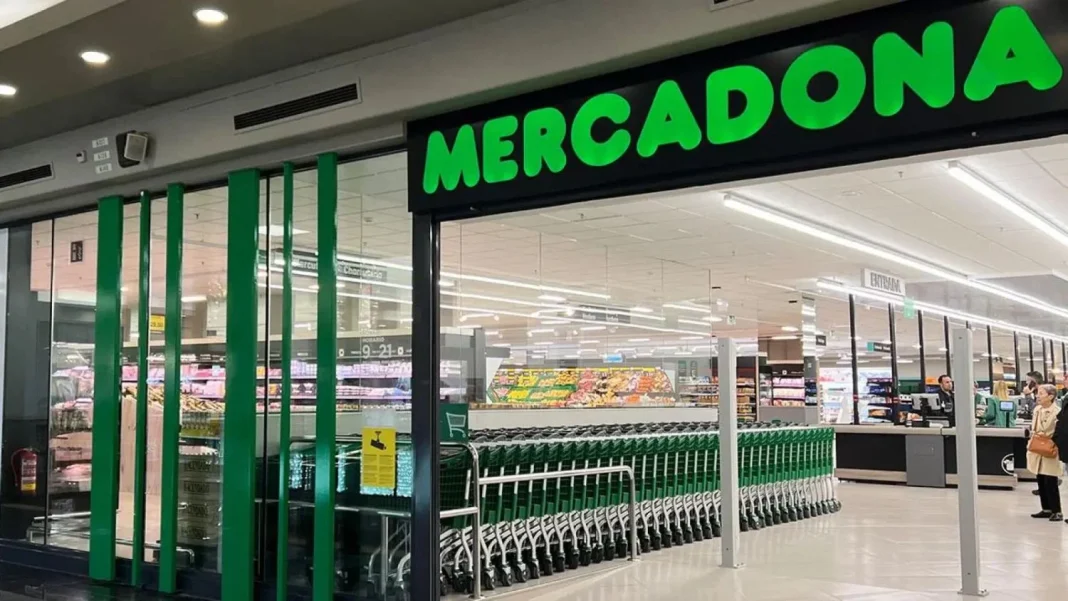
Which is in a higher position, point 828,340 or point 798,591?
point 828,340

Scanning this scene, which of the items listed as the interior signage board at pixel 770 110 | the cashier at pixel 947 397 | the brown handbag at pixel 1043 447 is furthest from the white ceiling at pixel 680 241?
the brown handbag at pixel 1043 447

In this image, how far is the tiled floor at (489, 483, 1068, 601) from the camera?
20.1ft

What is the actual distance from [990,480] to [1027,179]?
21.9 ft

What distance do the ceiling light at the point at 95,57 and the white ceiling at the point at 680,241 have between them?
1232 millimetres

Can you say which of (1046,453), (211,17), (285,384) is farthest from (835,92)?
(1046,453)

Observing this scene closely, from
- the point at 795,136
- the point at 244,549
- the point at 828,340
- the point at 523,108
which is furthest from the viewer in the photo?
the point at 828,340

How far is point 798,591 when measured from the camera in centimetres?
618

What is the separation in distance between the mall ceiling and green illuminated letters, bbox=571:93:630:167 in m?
0.76

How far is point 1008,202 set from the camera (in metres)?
9.29

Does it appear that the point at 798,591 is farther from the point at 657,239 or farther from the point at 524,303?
the point at 524,303

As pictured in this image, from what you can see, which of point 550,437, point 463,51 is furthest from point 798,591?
point 463,51

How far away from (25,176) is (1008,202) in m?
9.17

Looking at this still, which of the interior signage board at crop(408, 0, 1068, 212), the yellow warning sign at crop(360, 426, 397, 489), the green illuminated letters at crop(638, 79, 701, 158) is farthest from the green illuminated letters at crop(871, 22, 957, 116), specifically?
the yellow warning sign at crop(360, 426, 397, 489)

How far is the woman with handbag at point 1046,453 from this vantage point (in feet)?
32.3
